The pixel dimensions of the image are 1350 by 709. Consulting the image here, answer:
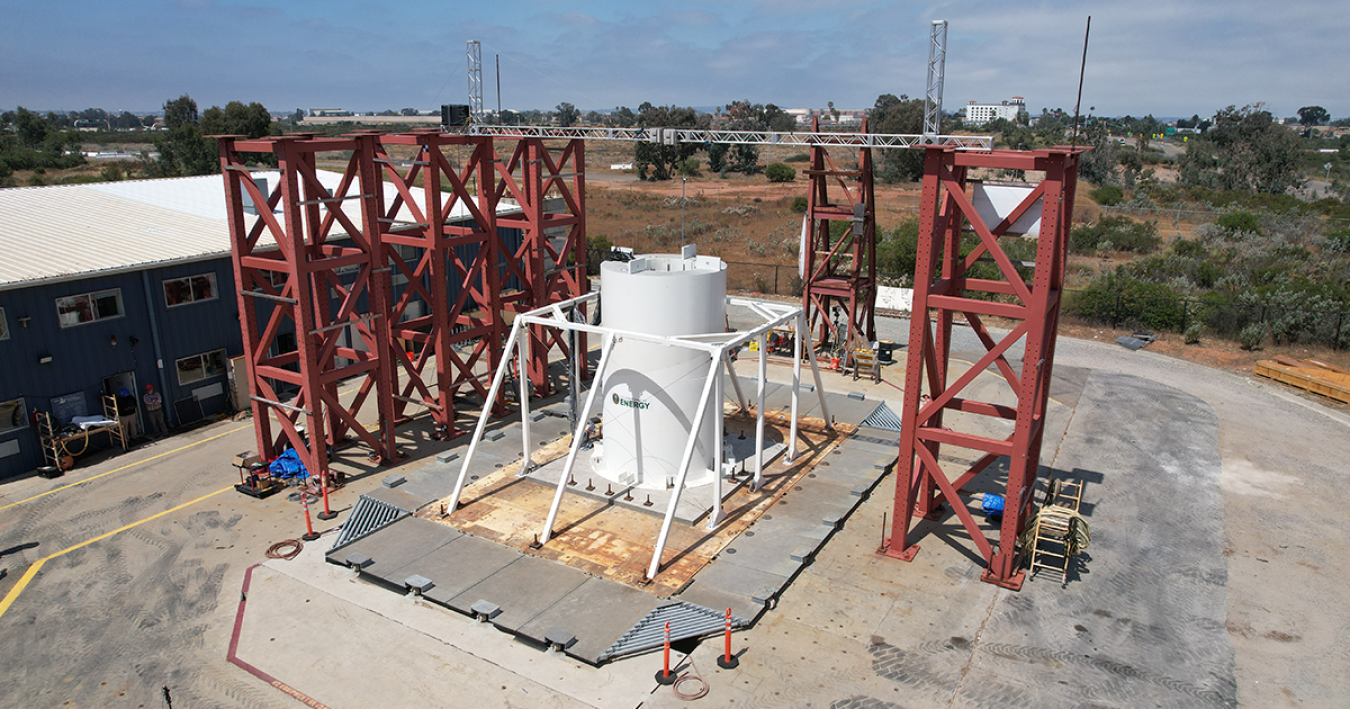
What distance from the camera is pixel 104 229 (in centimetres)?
2520

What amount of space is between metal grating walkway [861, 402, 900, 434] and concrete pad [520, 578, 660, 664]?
11056 millimetres

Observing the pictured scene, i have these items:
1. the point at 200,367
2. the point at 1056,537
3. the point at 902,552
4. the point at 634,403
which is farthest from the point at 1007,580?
the point at 200,367

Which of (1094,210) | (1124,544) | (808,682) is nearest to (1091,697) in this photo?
(808,682)

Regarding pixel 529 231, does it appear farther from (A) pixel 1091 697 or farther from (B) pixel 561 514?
(A) pixel 1091 697

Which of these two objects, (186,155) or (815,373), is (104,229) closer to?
(815,373)

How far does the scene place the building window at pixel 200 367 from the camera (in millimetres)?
23969

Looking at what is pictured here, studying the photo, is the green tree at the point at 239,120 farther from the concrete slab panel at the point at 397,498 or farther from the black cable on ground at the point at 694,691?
the black cable on ground at the point at 694,691

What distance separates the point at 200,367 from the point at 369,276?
7.76 m

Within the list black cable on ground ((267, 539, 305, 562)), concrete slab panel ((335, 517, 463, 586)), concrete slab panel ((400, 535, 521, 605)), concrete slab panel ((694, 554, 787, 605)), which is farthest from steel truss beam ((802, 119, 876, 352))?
black cable on ground ((267, 539, 305, 562))

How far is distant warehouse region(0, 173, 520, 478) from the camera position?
20.4 metres

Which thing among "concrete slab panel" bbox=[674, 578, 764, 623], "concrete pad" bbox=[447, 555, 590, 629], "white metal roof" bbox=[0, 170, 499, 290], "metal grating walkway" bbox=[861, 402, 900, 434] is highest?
"white metal roof" bbox=[0, 170, 499, 290]

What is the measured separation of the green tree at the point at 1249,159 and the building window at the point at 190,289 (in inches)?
3552

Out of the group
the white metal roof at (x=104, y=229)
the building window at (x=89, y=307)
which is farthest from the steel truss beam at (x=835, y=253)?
the building window at (x=89, y=307)

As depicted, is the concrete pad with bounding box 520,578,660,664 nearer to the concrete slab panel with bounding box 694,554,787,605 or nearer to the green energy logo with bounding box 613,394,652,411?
the concrete slab panel with bounding box 694,554,787,605
